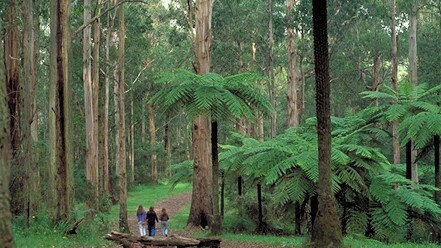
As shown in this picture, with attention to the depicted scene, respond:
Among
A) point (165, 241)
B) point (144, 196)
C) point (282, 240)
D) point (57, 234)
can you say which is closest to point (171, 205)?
point (144, 196)

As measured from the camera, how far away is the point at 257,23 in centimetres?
4134

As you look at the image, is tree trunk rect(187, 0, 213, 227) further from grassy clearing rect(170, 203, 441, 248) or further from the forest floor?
the forest floor

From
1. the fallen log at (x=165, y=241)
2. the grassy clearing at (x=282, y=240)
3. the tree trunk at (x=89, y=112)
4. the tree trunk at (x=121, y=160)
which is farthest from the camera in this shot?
the tree trunk at (x=89, y=112)

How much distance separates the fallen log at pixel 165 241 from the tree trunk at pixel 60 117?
2.54 meters

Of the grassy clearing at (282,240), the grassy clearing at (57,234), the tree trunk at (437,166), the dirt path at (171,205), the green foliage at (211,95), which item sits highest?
A: the green foliage at (211,95)

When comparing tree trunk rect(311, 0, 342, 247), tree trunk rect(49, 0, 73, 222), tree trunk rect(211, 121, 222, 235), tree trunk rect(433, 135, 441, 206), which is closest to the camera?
tree trunk rect(311, 0, 342, 247)

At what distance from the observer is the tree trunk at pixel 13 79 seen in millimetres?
18391

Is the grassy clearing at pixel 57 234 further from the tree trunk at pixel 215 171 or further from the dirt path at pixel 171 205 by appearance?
the dirt path at pixel 171 205

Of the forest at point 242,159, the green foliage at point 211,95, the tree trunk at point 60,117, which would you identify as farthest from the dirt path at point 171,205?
the green foliage at point 211,95

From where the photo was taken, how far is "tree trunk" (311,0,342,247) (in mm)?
8344

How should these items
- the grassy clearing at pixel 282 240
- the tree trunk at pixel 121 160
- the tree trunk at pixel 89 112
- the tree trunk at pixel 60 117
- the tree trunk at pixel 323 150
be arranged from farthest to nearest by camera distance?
the tree trunk at pixel 89 112 < the tree trunk at pixel 121 160 < the tree trunk at pixel 60 117 < the grassy clearing at pixel 282 240 < the tree trunk at pixel 323 150

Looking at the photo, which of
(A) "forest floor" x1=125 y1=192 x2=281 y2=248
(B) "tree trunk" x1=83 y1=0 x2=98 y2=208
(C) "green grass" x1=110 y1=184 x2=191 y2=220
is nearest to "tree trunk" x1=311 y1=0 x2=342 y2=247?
(A) "forest floor" x1=125 y1=192 x2=281 y2=248

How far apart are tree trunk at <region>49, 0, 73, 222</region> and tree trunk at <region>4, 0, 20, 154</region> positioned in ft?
19.9

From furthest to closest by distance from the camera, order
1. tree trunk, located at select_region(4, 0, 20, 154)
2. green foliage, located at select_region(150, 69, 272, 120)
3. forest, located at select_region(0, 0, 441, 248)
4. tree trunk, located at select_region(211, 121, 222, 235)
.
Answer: tree trunk, located at select_region(4, 0, 20, 154)
tree trunk, located at select_region(211, 121, 222, 235)
green foliage, located at select_region(150, 69, 272, 120)
forest, located at select_region(0, 0, 441, 248)
